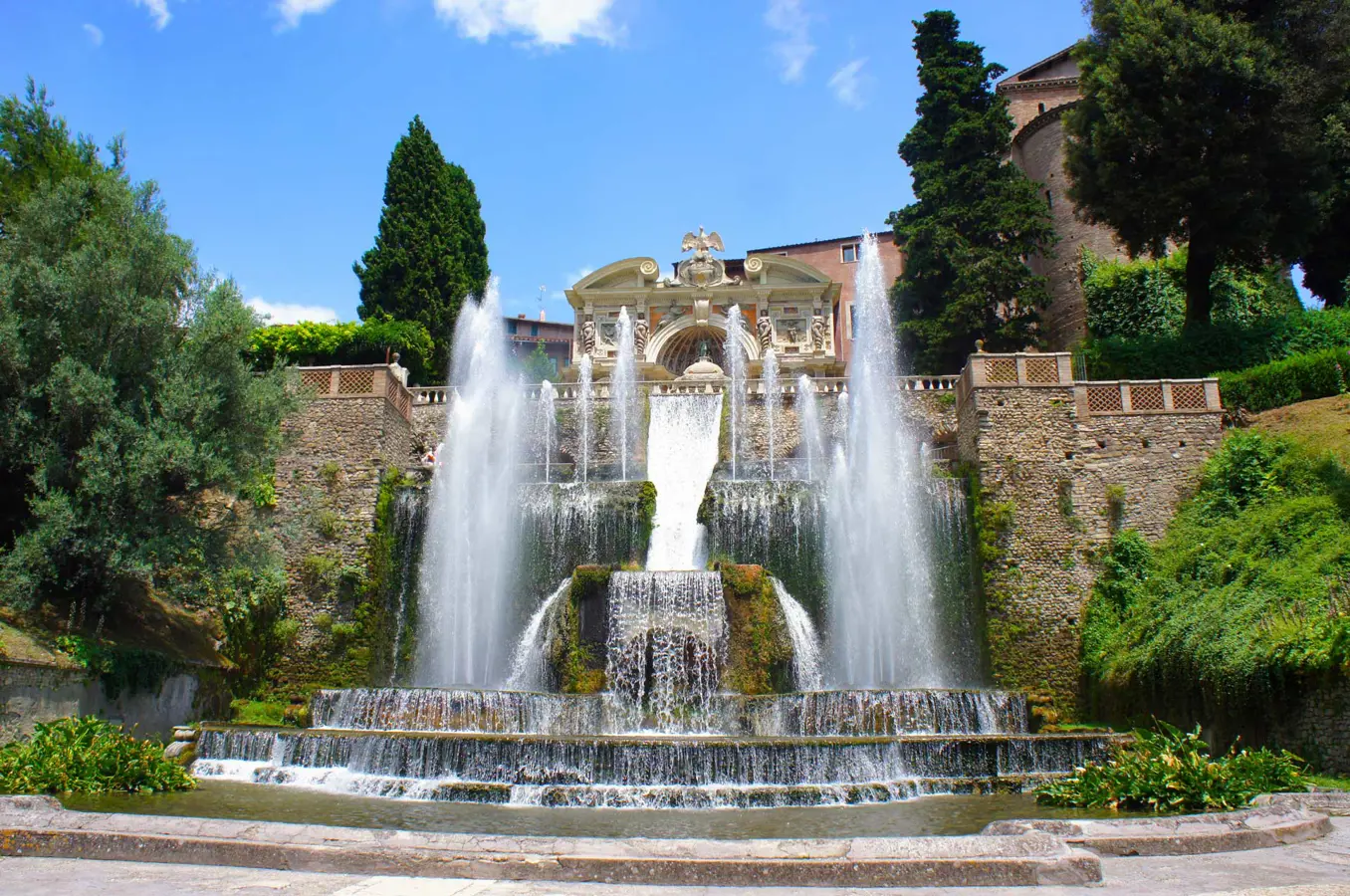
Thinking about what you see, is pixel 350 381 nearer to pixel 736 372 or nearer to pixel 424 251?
pixel 736 372

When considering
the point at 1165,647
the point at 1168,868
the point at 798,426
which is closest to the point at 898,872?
the point at 1168,868

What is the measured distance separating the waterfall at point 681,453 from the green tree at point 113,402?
26.7 ft

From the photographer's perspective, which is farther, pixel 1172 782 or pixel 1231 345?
pixel 1231 345

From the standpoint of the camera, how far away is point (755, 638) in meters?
14.3

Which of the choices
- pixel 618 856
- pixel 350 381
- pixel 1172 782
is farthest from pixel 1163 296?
pixel 618 856

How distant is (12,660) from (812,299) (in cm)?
2564

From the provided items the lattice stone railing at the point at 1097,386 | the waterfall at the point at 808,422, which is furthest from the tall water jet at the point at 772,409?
the lattice stone railing at the point at 1097,386

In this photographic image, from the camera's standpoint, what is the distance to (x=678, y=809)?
8820 mm

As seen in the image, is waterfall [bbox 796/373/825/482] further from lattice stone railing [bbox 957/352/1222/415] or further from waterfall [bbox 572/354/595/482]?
waterfall [bbox 572/354/595/482]

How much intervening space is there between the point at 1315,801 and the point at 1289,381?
504 inches

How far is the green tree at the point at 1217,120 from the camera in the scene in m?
19.8

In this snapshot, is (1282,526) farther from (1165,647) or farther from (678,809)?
(678,809)

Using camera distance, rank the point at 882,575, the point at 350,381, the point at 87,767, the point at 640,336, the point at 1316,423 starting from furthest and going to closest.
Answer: the point at 640,336
the point at 350,381
the point at 882,575
the point at 1316,423
the point at 87,767

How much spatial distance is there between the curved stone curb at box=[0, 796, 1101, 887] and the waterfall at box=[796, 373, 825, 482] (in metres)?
16.8
